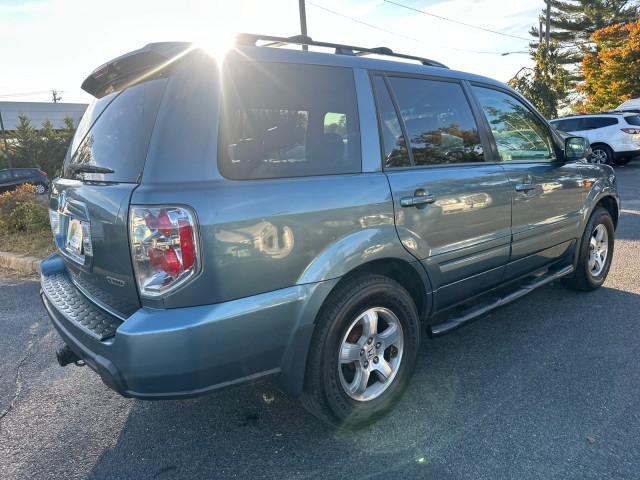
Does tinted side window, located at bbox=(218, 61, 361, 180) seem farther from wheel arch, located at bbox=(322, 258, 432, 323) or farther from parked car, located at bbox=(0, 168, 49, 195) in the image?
parked car, located at bbox=(0, 168, 49, 195)

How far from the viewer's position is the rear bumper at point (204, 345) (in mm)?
1909

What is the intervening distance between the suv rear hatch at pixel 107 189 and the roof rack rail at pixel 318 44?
47cm

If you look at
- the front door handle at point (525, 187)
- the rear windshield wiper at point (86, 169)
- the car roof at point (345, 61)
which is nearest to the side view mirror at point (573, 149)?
the front door handle at point (525, 187)

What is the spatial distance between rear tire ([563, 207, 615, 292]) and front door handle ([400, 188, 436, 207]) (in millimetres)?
2245

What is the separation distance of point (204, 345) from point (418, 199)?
1.40 metres

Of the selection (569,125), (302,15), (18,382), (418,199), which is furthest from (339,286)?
(569,125)

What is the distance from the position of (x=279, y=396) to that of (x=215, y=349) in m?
1.07

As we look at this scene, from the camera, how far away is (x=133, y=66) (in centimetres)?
238

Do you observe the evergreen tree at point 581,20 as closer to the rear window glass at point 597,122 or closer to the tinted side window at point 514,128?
the rear window glass at point 597,122

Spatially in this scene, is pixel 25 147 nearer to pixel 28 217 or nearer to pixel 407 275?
pixel 28 217

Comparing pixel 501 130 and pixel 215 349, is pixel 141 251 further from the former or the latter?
pixel 501 130

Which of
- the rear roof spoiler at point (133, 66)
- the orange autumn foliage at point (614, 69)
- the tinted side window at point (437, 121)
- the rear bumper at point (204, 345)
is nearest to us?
the rear bumper at point (204, 345)

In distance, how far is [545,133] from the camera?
390 centimetres

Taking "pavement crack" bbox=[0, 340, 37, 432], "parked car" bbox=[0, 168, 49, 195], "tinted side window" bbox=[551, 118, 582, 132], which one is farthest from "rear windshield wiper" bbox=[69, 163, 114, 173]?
"parked car" bbox=[0, 168, 49, 195]
